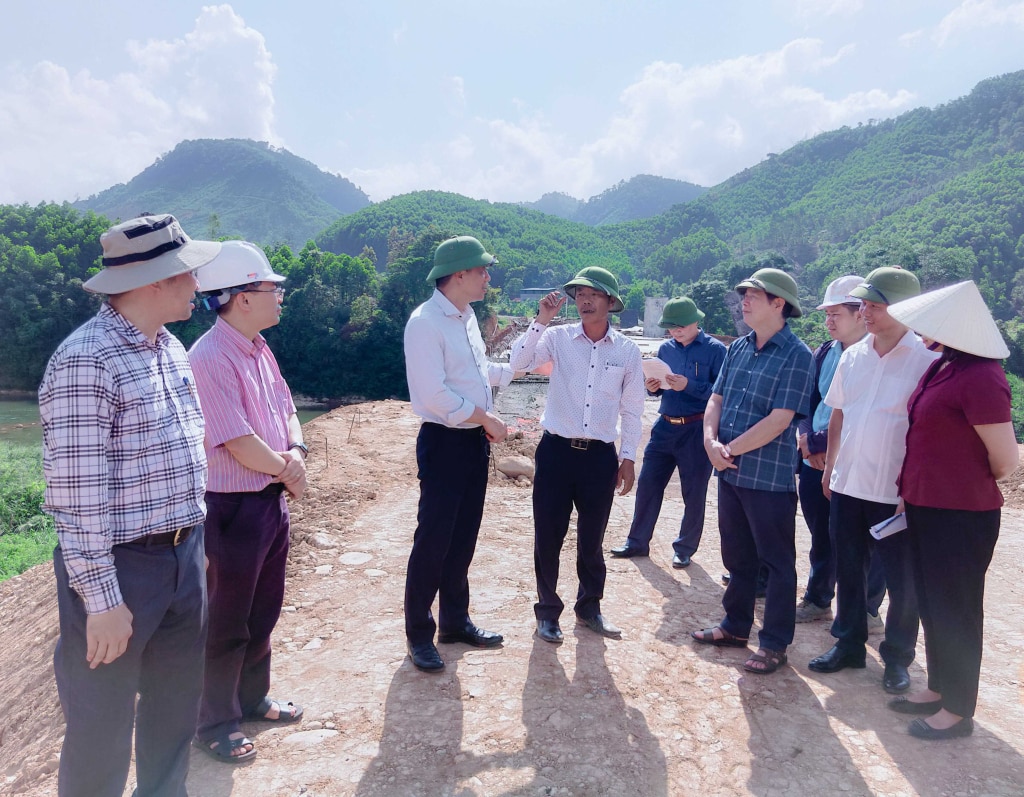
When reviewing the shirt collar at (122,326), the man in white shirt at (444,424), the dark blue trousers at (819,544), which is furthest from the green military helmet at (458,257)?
the dark blue trousers at (819,544)

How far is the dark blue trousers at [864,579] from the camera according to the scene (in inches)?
122

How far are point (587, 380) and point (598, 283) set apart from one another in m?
0.49

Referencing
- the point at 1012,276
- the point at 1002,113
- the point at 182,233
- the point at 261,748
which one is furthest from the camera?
the point at 1002,113

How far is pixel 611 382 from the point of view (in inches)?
135

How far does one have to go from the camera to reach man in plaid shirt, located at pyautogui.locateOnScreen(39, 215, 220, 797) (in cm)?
172

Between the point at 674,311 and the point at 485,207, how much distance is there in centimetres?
10004

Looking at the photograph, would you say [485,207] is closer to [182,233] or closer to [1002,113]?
[1002,113]

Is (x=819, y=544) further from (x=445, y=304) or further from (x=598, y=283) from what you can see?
(x=445, y=304)

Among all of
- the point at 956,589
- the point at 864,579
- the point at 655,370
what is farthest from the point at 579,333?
the point at 956,589

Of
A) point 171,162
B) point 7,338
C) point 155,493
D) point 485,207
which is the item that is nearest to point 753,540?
point 155,493

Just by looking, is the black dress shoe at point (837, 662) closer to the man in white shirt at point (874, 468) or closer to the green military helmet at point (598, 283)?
the man in white shirt at point (874, 468)

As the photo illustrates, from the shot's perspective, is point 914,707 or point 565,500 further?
point 565,500

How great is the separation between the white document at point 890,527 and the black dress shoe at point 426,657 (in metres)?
2.08

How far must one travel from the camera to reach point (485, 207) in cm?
10069
